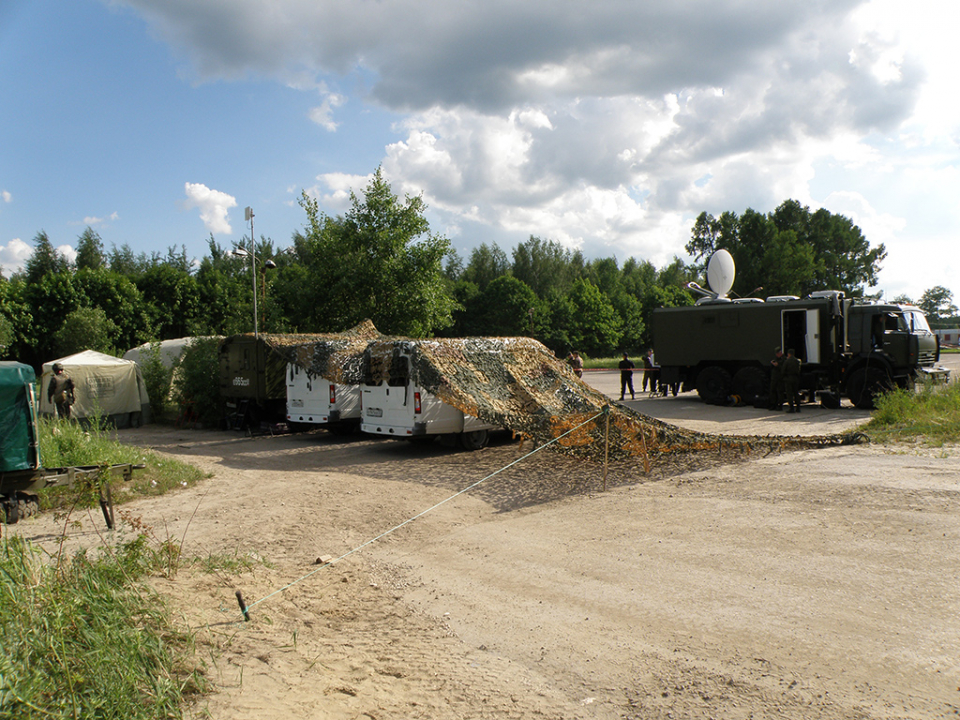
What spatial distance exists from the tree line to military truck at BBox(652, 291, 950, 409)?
11.3m

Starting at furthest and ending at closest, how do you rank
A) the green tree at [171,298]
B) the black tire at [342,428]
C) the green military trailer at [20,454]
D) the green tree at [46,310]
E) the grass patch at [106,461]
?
1. the green tree at [171,298]
2. the green tree at [46,310]
3. the black tire at [342,428]
4. the grass patch at [106,461]
5. the green military trailer at [20,454]

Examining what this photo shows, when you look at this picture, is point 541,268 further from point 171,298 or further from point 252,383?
point 252,383

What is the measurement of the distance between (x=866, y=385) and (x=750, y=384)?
9.69ft

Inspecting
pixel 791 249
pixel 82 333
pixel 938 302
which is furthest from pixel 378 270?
pixel 938 302

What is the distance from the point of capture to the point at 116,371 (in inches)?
703

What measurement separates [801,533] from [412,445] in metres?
8.05

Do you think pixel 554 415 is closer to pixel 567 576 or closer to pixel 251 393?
pixel 567 576

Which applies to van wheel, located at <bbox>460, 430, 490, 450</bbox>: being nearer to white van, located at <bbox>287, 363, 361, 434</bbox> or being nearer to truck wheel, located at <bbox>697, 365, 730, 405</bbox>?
white van, located at <bbox>287, 363, 361, 434</bbox>

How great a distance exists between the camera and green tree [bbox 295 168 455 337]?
2762cm

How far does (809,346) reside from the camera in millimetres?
19125

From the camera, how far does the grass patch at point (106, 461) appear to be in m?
9.27

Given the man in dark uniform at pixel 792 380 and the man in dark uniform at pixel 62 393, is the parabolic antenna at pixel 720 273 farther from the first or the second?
the man in dark uniform at pixel 62 393

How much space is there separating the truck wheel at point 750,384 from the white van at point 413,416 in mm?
10384

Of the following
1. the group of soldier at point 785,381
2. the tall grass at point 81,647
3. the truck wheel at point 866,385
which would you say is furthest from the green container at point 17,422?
the truck wheel at point 866,385
